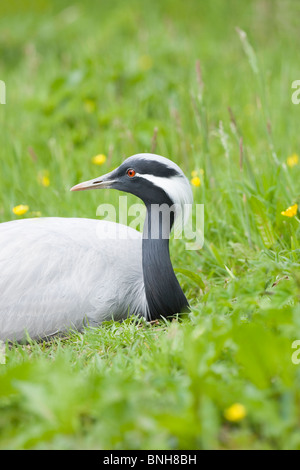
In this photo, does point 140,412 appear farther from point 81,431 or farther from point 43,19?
point 43,19

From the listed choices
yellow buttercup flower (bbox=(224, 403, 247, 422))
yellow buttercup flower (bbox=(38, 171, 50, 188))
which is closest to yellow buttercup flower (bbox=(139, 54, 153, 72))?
yellow buttercup flower (bbox=(38, 171, 50, 188))

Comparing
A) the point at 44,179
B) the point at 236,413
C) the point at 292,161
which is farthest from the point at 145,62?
the point at 236,413

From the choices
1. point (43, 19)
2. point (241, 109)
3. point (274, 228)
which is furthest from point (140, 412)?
point (43, 19)

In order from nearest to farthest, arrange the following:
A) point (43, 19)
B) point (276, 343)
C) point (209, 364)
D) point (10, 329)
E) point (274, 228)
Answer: point (276, 343) → point (209, 364) → point (10, 329) → point (274, 228) → point (43, 19)

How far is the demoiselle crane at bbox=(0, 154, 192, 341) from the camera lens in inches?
121

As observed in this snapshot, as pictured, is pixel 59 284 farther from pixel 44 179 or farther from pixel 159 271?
pixel 44 179

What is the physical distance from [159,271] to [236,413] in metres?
1.36

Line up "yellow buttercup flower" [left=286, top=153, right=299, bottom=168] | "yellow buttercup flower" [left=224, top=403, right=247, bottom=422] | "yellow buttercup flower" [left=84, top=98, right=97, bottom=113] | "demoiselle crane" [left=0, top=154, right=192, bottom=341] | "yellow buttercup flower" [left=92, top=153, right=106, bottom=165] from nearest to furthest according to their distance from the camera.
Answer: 1. "yellow buttercup flower" [left=224, top=403, right=247, bottom=422]
2. "demoiselle crane" [left=0, top=154, right=192, bottom=341]
3. "yellow buttercup flower" [left=286, top=153, right=299, bottom=168]
4. "yellow buttercup flower" [left=92, top=153, right=106, bottom=165]
5. "yellow buttercup flower" [left=84, top=98, right=97, bottom=113]

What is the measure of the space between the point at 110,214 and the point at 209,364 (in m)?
2.23

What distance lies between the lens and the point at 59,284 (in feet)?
10.3

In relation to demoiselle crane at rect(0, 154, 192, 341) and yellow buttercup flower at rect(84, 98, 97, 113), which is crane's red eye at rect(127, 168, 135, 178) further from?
yellow buttercup flower at rect(84, 98, 97, 113)

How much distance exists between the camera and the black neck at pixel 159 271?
307 centimetres

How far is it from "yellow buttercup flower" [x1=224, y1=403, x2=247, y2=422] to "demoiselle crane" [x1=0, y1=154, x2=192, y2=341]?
1268mm

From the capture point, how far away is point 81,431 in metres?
1.94
